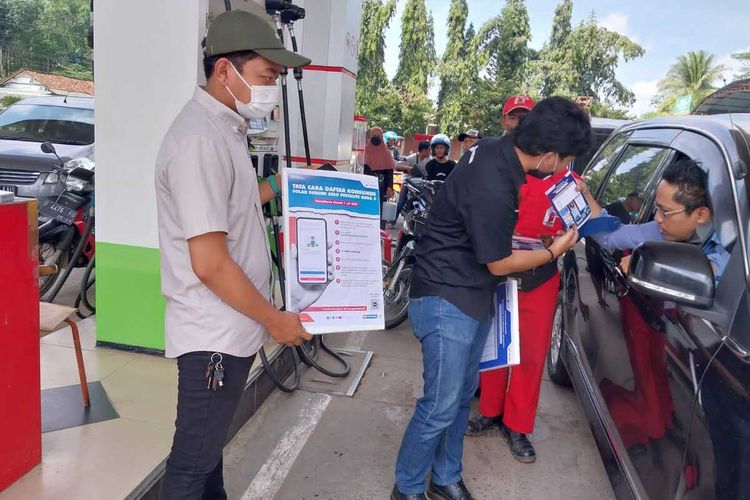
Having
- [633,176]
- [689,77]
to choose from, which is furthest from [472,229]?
[689,77]

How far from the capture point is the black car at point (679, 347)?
1619 millimetres

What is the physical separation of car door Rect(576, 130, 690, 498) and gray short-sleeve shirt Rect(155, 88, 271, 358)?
53.4 inches

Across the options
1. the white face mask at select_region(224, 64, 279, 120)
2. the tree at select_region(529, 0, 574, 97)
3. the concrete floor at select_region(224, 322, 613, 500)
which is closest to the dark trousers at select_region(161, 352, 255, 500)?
the white face mask at select_region(224, 64, 279, 120)

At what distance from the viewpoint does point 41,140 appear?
708cm

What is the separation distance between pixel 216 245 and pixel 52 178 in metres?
4.79

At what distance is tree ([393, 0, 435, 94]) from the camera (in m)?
29.4

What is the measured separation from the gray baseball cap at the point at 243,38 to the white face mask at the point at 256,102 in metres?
0.08

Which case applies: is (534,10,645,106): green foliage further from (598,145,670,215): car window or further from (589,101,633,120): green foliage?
(598,145,670,215): car window

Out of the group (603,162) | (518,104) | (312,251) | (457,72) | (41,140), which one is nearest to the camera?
(312,251)

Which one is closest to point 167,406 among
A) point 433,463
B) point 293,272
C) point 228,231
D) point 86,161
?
point 433,463

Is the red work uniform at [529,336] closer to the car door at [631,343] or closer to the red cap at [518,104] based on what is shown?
the car door at [631,343]

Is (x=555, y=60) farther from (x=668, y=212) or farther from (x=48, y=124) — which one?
(x=668, y=212)

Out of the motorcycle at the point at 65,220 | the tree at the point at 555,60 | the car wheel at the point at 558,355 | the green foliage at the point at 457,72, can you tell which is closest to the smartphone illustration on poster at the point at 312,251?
the car wheel at the point at 558,355

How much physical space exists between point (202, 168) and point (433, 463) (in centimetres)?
185
